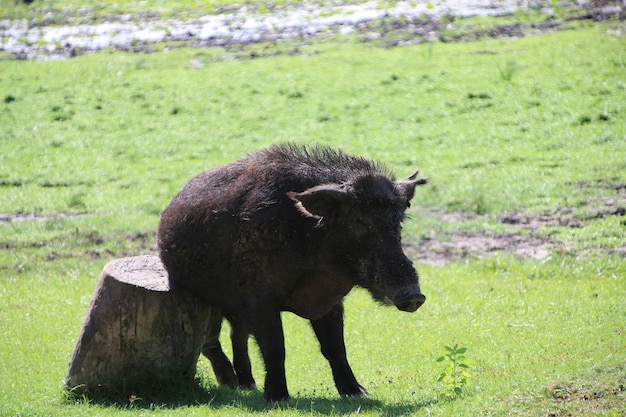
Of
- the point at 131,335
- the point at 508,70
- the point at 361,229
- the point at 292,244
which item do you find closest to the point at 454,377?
the point at 361,229

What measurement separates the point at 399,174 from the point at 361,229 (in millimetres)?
11289

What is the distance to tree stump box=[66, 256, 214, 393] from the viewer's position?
406 inches

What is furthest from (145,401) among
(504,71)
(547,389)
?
(504,71)

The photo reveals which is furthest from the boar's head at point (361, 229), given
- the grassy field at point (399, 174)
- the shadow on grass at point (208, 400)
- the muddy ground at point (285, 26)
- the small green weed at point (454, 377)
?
the muddy ground at point (285, 26)

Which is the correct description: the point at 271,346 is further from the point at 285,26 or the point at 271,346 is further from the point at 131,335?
the point at 285,26

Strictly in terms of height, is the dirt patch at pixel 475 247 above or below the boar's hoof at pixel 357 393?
below

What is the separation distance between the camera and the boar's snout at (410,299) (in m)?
9.20

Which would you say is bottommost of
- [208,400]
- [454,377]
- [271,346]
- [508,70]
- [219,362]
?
[508,70]

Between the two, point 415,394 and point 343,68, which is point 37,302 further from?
point 343,68

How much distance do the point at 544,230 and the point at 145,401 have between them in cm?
960

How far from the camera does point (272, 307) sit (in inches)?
388

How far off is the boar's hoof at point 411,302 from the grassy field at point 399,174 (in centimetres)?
92

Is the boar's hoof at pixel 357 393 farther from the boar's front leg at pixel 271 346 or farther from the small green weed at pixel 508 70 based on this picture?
the small green weed at pixel 508 70

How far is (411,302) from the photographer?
9.28 m
